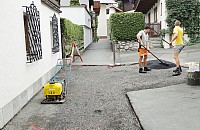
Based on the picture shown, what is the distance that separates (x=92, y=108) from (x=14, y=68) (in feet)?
5.64

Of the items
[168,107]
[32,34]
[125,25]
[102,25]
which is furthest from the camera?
[102,25]

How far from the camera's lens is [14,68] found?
→ 4.91m

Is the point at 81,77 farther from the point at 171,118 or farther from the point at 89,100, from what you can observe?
the point at 171,118

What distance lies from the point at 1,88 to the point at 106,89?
318cm

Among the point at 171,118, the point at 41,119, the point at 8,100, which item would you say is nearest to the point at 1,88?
A: the point at 8,100

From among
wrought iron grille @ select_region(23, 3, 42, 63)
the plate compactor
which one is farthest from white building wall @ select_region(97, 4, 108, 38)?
the plate compactor

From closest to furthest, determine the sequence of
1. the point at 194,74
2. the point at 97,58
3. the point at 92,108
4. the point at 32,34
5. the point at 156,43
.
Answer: the point at 92,108 < the point at 32,34 < the point at 194,74 < the point at 97,58 < the point at 156,43

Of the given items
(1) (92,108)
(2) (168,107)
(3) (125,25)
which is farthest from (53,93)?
(3) (125,25)

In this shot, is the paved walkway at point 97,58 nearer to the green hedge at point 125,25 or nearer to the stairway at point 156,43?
the green hedge at point 125,25

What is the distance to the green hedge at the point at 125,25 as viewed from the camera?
1732cm

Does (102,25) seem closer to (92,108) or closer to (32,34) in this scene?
(32,34)

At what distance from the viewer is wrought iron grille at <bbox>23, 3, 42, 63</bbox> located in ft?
20.1

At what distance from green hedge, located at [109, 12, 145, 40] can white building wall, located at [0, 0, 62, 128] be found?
11.1m

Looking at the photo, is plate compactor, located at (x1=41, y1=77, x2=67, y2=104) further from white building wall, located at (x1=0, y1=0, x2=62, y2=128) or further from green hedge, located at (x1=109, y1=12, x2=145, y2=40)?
green hedge, located at (x1=109, y1=12, x2=145, y2=40)
